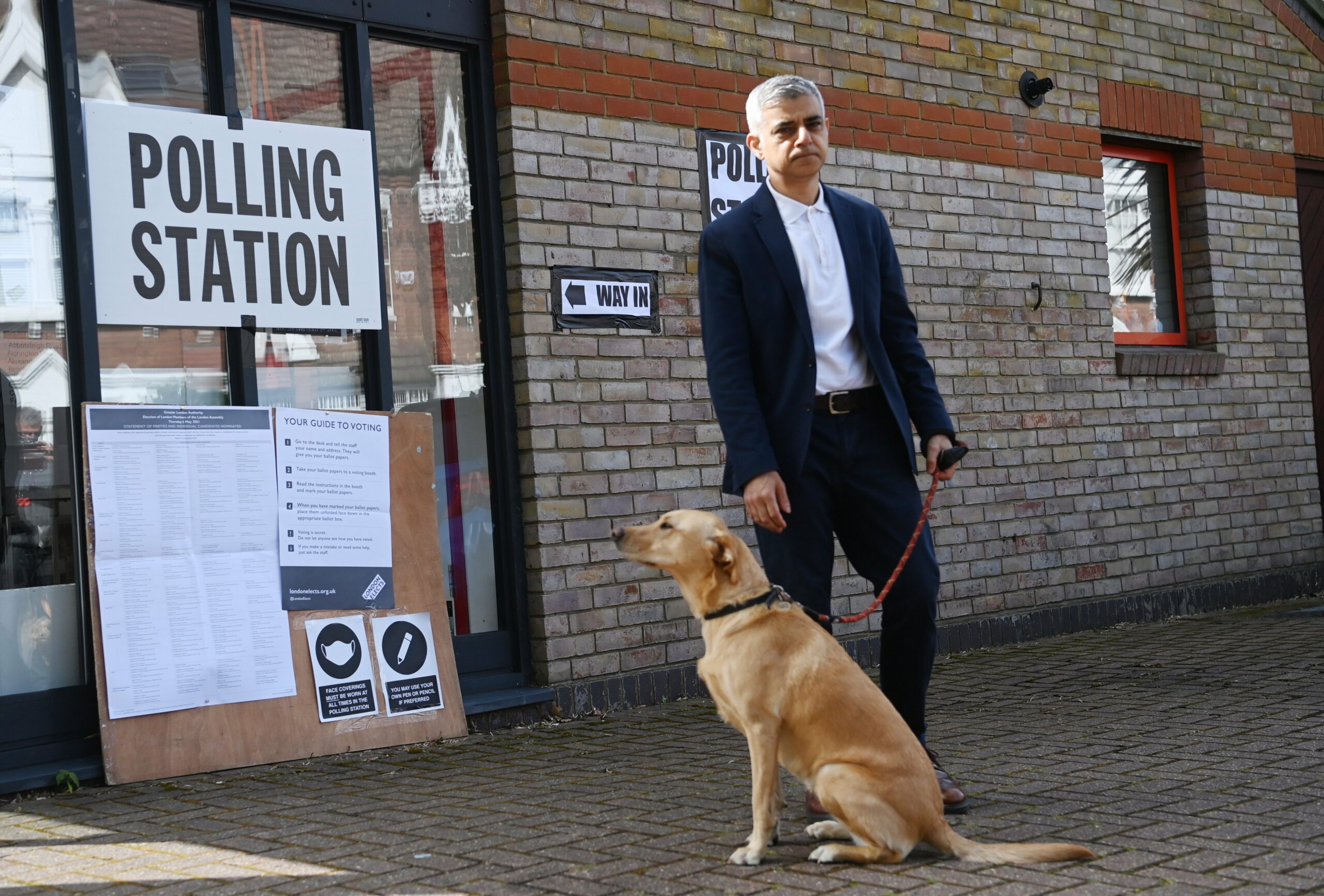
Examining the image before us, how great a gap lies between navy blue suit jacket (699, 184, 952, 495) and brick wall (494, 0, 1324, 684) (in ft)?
7.92

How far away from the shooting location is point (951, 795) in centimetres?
414

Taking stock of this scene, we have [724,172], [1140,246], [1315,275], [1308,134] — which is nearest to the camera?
Result: [724,172]

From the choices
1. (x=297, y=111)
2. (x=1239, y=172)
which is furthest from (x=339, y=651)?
(x=1239, y=172)

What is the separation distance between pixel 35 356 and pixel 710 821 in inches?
120

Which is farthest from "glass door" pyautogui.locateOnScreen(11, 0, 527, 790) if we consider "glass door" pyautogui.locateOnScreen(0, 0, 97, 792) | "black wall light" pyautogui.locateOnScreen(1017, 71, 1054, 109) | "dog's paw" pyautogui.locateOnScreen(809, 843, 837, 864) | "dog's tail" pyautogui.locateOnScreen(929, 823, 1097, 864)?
"black wall light" pyautogui.locateOnScreen(1017, 71, 1054, 109)

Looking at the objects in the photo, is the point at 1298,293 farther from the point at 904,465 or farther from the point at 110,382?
the point at 110,382

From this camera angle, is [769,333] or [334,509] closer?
[769,333]

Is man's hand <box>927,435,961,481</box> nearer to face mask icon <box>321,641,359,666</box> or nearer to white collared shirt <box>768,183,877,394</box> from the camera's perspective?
white collared shirt <box>768,183,877,394</box>

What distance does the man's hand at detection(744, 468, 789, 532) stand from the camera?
4.01 m

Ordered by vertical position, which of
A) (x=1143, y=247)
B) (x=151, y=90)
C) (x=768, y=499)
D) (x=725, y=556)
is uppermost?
(x=151, y=90)

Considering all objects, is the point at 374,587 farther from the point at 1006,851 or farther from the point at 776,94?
the point at 1006,851

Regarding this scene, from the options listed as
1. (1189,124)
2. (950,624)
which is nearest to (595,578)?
(950,624)

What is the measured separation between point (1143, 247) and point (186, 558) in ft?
23.2

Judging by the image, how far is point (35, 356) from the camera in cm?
533
